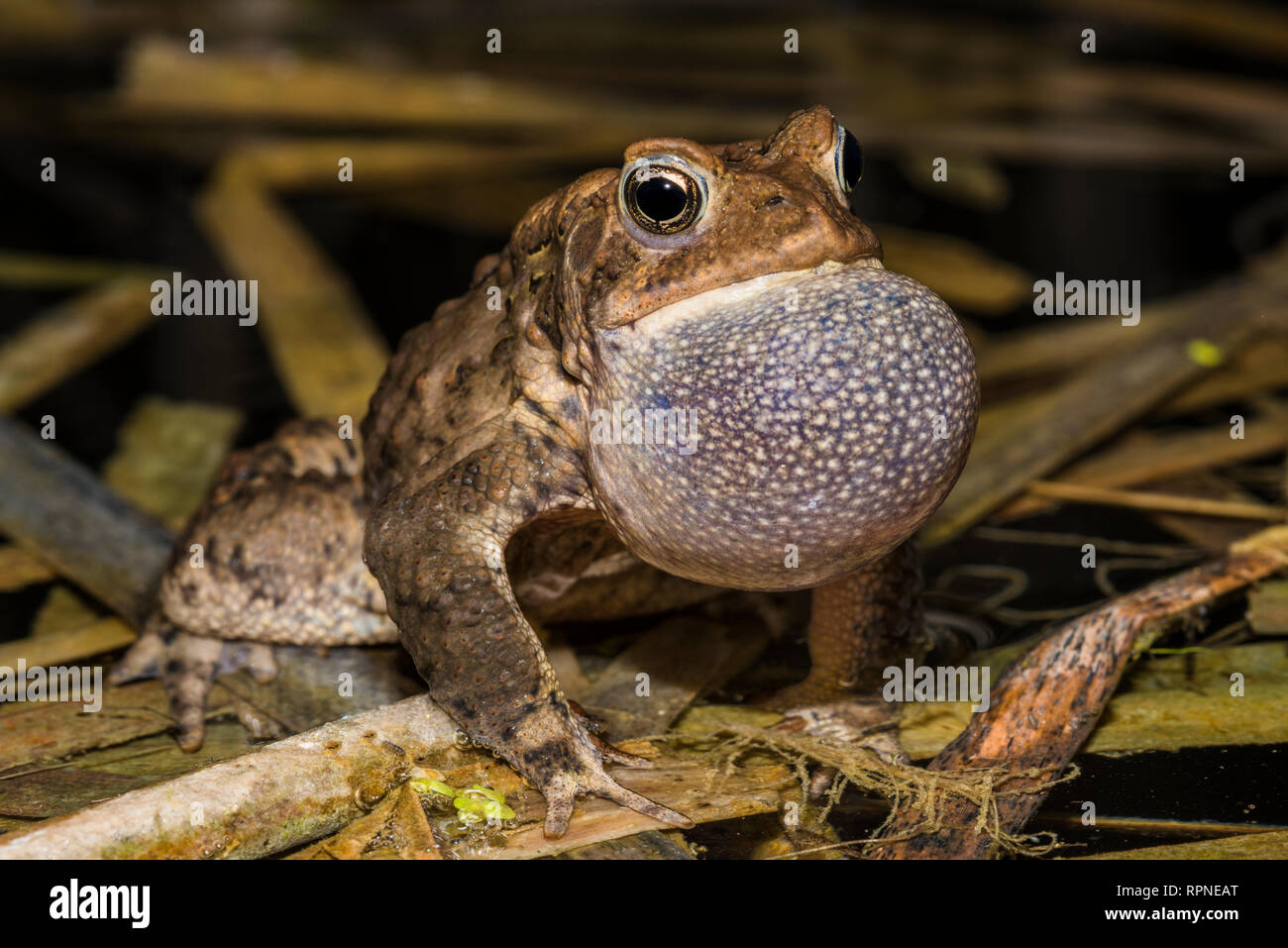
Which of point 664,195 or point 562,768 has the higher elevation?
point 664,195

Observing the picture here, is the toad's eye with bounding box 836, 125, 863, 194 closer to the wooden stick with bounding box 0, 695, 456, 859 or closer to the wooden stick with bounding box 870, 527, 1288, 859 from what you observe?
the wooden stick with bounding box 870, 527, 1288, 859

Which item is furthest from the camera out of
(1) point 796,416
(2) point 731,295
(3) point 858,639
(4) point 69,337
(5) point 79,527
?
(4) point 69,337

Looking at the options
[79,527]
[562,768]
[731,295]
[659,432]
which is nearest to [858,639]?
[562,768]

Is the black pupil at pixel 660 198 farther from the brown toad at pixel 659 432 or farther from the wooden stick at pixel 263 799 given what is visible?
the wooden stick at pixel 263 799

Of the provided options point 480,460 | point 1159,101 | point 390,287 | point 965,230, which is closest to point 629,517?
point 480,460

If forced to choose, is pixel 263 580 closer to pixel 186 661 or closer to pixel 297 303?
pixel 186 661

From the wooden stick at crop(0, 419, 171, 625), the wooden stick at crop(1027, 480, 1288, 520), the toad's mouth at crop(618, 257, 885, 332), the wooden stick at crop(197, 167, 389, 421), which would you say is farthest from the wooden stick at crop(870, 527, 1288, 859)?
the wooden stick at crop(197, 167, 389, 421)

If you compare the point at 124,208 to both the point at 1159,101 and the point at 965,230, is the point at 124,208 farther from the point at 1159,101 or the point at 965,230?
the point at 1159,101

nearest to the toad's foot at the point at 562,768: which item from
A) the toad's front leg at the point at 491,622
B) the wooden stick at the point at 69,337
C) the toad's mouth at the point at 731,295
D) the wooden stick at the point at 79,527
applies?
the toad's front leg at the point at 491,622
